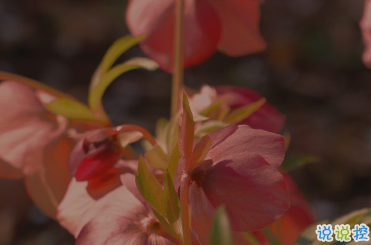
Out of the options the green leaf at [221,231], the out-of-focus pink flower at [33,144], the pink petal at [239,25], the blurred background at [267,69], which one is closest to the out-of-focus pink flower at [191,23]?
the pink petal at [239,25]

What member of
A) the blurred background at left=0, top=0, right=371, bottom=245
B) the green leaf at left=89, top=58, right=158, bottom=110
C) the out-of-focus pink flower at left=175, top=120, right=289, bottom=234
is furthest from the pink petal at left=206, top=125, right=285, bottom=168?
the blurred background at left=0, top=0, right=371, bottom=245

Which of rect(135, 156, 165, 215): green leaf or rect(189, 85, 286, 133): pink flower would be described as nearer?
rect(135, 156, 165, 215): green leaf

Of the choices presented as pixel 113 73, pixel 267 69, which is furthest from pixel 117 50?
pixel 267 69

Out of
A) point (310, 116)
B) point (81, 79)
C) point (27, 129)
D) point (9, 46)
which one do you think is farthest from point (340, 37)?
point (27, 129)

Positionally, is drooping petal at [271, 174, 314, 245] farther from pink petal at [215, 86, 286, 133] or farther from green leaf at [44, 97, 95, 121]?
green leaf at [44, 97, 95, 121]

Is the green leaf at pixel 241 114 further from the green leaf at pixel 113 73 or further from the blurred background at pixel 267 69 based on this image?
the blurred background at pixel 267 69

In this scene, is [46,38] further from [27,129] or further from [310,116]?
[27,129]

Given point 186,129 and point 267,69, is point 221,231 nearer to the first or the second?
point 186,129
